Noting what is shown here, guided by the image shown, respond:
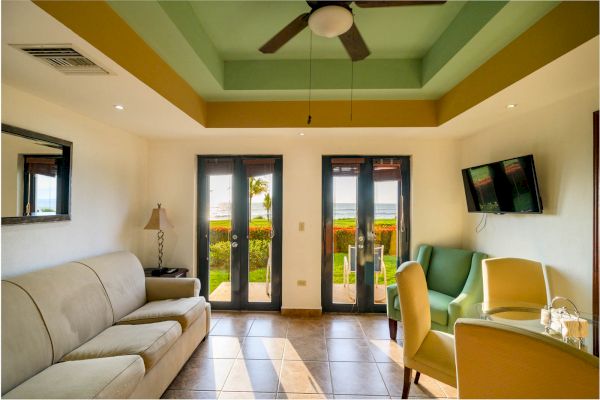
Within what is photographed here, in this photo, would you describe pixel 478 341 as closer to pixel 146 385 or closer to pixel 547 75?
pixel 547 75

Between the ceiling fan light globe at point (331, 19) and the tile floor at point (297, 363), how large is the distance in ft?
8.59

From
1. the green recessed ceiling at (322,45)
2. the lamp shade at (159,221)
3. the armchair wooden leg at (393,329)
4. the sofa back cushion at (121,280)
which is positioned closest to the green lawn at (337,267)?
the lamp shade at (159,221)

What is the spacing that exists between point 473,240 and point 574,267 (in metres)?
1.37

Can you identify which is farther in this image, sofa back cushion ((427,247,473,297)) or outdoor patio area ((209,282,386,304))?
outdoor patio area ((209,282,386,304))

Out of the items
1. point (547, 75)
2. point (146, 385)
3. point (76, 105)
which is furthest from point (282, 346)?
point (547, 75)

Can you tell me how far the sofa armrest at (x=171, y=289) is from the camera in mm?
3084

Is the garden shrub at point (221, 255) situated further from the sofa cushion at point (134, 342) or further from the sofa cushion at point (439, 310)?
the sofa cushion at point (439, 310)

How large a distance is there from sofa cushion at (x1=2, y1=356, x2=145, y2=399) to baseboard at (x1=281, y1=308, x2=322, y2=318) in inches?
88.2

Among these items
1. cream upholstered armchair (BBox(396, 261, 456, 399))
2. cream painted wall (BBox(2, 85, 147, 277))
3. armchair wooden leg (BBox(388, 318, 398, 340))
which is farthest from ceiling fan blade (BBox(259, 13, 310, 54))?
armchair wooden leg (BBox(388, 318, 398, 340))

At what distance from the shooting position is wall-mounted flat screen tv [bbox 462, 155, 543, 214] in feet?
8.18

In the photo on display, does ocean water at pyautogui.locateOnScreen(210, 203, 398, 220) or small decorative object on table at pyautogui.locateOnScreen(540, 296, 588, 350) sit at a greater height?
ocean water at pyautogui.locateOnScreen(210, 203, 398, 220)

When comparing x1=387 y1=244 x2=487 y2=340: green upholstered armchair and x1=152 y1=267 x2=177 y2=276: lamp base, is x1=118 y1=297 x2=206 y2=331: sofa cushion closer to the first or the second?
x1=152 y1=267 x2=177 y2=276: lamp base

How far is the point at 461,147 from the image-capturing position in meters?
3.88

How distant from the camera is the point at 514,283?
2.36 metres
